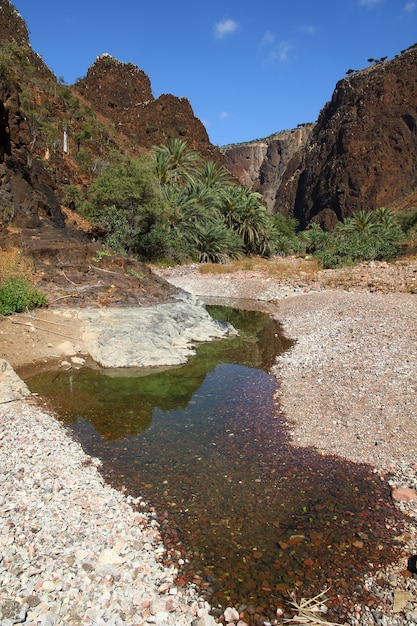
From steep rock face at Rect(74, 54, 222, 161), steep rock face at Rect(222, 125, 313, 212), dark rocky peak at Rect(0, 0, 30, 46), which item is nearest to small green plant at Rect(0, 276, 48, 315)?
dark rocky peak at Rect(0, 0, 30, 46)

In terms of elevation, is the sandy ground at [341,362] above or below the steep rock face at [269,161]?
below

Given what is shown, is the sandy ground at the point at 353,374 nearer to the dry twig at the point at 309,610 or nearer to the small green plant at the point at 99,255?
the dry twig at the point at 309,610

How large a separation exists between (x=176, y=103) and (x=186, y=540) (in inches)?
2597

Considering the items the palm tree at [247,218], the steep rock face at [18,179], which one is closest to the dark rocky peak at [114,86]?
the palm tree at [247,218]

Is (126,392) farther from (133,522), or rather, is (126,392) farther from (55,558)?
(55,558)

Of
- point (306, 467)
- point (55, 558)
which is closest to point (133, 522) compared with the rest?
point (55, 558)

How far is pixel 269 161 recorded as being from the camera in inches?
4670

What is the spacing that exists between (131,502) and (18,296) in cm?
754

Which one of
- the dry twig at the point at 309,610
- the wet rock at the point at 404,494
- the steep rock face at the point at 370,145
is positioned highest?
the steep rock face at the point at 370,145

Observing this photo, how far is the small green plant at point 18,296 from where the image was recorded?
425 inches

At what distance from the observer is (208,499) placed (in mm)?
5102

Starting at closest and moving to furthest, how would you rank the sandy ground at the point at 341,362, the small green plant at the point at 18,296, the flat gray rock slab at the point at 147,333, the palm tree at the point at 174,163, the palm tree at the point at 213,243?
the sandy ground at the point at 341,362, the flat gray rock slab at the point at 147,333, the small green plant at the point at 18,296, the palm tree at the point at 213,243, the palm tree at the point at 174,163

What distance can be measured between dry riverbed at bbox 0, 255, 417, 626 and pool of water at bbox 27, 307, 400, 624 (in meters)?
0.21

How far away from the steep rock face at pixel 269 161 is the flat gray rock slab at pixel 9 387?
105229mm
